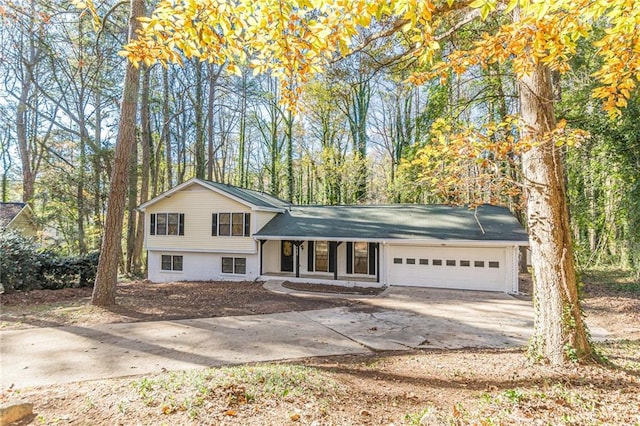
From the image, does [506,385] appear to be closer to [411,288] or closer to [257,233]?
[411,288]

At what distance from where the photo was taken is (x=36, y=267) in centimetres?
1168

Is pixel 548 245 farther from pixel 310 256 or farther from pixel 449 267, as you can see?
pixel 310 256

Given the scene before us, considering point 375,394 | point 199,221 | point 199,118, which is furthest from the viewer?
point 199,118

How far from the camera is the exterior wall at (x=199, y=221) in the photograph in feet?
51.4

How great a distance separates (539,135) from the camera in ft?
14.6

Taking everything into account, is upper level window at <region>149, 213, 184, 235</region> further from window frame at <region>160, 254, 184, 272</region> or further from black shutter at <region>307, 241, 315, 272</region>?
black shutter at <region>307, 241, 315, 272</region>

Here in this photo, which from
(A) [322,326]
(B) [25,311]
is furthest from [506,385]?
(B) [25,311]

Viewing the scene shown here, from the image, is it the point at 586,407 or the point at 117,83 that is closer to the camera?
the point at 586,407

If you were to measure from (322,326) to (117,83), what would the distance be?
20.0m

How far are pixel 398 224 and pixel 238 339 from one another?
9.72 meters

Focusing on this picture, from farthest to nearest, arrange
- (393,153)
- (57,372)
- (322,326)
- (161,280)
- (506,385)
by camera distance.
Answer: (393,153) < (161,280) < (322,326) < (57,372) < (506,385)

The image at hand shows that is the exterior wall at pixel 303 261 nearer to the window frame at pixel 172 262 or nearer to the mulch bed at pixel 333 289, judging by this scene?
the mulch bed at pixel 333 289

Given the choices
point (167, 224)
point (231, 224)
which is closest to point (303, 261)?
point (231, 224)

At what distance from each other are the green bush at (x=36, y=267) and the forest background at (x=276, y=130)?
5506 millimetres
